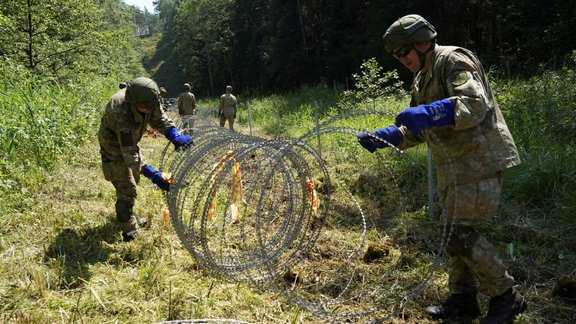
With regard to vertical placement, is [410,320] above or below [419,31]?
below

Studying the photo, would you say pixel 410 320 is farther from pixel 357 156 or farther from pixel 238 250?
pixel 357 156

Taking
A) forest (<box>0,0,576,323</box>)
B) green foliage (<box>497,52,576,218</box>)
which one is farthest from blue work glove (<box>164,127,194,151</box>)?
green foliage (<box>497,52,576,218</box>)

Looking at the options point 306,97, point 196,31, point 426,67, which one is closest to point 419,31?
point 426,67

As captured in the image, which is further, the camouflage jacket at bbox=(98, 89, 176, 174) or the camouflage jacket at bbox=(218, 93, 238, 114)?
the camouflage jacket at bbox=(218, 93, 238, 114)

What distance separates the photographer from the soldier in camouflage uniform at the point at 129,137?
4039mm

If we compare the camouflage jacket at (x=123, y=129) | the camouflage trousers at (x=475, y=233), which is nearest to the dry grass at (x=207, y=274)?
the camouflage trousers at (x=475, y=233)

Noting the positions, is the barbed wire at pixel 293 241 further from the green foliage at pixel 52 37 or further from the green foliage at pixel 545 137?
the green foliage at pixel 52 37

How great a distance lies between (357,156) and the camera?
22.7ft

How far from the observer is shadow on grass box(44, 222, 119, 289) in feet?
11.9

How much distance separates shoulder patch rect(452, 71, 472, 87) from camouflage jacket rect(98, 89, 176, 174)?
307 centimetres

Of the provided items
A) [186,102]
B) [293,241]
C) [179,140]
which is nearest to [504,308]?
[293,241]

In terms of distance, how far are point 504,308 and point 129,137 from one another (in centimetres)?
362

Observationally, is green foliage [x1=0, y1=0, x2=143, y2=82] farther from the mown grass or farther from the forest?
the mown grass

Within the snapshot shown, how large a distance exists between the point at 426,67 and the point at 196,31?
1853 inches
